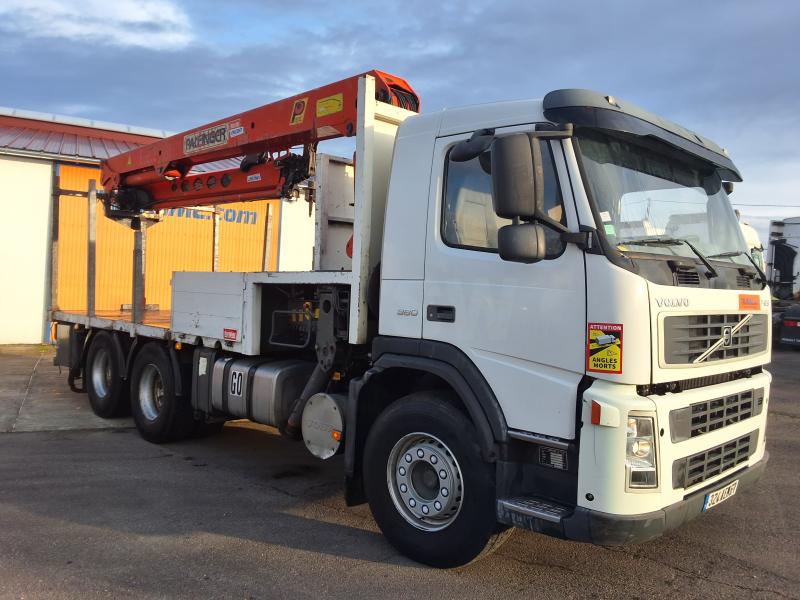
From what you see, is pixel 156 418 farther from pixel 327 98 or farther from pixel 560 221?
pixel 560 221

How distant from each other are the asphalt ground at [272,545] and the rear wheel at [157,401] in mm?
366

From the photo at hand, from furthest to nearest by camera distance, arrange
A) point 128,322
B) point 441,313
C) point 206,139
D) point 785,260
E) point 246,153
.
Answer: point 785,260, point 128,322, point 206,139, point 246,153, point 441,313

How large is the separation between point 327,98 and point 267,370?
2.30m

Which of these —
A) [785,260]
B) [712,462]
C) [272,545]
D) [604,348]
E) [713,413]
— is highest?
[785,260]

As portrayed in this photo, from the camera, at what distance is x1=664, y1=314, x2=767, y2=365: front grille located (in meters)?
3.36

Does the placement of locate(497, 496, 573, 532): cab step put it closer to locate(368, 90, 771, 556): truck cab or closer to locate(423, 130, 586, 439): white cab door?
locate(368, 90, 771, 556): truck cab

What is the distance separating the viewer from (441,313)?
4.03 meters

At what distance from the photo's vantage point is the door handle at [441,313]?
3966 mm

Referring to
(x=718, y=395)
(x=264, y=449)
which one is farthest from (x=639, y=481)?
(x=264, y=449)

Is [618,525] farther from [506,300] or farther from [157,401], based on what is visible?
[157,401]

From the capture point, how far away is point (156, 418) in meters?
6.98

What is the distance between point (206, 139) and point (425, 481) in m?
4.30

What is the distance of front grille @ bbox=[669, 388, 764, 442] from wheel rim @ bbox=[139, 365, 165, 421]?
5.44 metres

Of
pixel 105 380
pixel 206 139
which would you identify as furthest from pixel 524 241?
pixel 105 380
